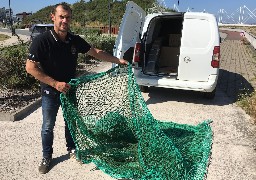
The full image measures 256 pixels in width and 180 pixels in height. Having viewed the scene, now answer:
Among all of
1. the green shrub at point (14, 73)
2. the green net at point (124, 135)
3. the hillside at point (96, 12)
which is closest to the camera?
the green net at point (124, 135)

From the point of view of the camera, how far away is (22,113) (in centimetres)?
610

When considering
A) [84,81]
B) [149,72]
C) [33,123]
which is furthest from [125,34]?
→ [84,81]

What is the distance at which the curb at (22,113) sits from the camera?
18.9 ft

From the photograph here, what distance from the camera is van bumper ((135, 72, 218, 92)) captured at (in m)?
6.71

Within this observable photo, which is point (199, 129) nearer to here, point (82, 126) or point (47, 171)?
point (82, 126)

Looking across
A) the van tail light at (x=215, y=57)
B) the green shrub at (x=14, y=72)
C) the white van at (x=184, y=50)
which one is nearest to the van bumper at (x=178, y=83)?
the white van at (x=184, y=50)

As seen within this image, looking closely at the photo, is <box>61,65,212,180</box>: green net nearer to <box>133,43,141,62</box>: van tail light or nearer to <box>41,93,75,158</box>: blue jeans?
<box>41,93,75,158</box>: blue jeans

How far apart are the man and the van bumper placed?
3.13m

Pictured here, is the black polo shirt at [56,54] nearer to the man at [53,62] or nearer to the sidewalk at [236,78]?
the man at [53,62]

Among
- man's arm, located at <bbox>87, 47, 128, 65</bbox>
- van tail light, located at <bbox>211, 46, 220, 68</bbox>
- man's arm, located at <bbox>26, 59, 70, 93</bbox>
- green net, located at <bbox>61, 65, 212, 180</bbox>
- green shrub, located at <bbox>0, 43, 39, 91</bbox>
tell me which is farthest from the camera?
green shrub, located at <bbox>0, 43, 39, 91</bbox>

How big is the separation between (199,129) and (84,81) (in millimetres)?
2023

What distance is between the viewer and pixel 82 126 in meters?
4.15

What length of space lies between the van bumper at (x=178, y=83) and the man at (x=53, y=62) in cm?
313

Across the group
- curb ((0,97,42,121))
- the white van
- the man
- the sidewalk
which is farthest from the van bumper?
the man
